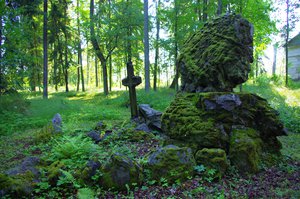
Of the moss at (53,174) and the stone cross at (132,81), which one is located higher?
the stone cross at (132,81)

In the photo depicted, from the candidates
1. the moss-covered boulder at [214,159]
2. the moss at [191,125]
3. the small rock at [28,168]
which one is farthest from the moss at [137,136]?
the small rock at [28,168]

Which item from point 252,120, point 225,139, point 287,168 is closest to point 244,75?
point 252,120

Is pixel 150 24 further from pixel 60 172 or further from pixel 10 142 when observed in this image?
pixel 60 172

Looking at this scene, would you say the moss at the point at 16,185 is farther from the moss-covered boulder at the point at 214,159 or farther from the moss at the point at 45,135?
the moss at the point at 45,135

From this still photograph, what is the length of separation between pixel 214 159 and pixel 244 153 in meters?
0.71

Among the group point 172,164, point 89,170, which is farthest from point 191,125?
point 89,170

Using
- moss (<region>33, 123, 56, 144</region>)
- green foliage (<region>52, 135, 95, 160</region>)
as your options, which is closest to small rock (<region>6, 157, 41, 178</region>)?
green foliage (<region>52, 135, 95, 160</region>)

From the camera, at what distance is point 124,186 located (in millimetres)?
4301

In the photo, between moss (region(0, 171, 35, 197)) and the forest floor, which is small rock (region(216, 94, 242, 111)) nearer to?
the forest floor

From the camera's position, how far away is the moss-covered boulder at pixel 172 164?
4.48 meters

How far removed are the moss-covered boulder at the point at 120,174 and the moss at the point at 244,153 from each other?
2042 mm

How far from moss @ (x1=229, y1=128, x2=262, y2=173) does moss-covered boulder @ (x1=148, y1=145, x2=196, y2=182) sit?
948mm

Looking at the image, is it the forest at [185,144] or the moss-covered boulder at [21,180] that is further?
the forest at [185,144]

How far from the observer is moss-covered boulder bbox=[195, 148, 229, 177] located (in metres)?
4.68
